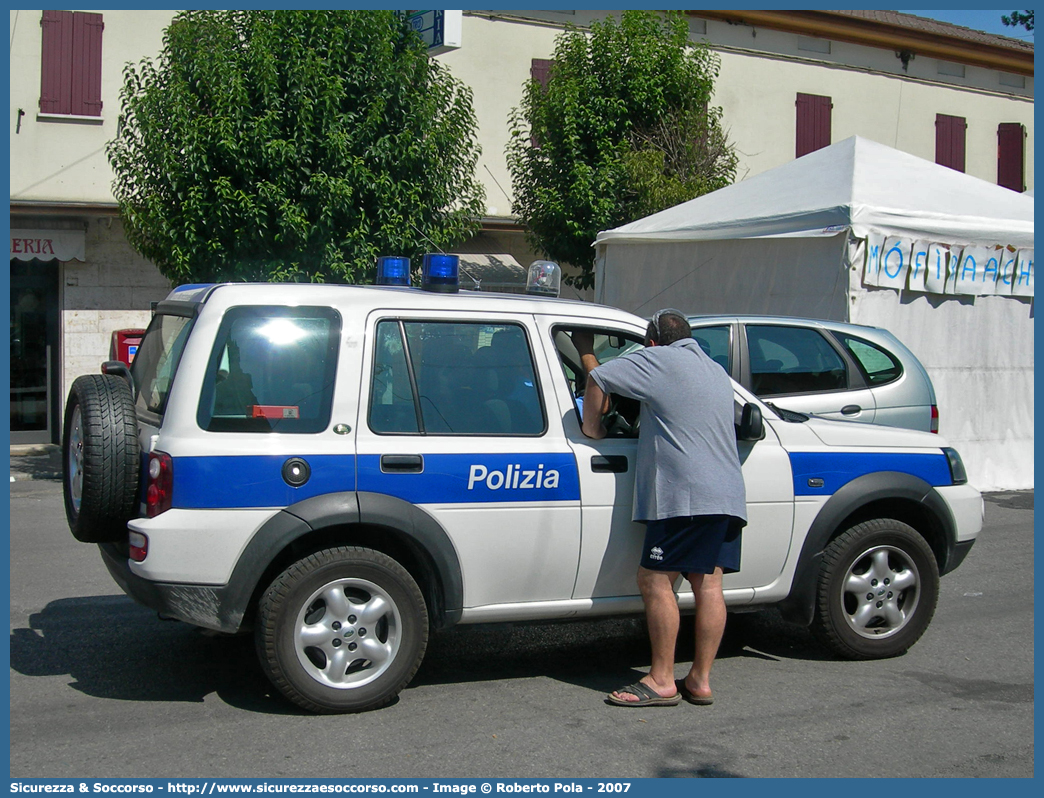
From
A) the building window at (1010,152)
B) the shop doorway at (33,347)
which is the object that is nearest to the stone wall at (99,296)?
the shop doorway at (33,347)

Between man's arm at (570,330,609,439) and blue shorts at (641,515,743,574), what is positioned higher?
man's arm at (570,330,609,439)

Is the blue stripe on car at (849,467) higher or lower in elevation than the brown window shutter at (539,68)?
lower

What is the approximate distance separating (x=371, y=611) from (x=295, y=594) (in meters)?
0.32

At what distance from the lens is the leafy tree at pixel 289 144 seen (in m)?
10.5

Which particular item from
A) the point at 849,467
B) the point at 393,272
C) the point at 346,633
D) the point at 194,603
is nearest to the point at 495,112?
the point at 393,272

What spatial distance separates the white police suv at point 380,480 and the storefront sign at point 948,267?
514 centimetres

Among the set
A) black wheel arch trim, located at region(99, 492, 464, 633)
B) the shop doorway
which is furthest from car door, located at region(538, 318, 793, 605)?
the shop doorway

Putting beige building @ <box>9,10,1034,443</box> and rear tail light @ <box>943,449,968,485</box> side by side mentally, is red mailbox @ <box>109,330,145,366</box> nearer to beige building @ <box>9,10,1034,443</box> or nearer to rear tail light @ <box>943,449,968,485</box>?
beige building @ <box>9,10,1034,443</box>

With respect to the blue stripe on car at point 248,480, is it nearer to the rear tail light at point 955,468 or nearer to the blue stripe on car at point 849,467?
the blue stripe on car at point 849,467

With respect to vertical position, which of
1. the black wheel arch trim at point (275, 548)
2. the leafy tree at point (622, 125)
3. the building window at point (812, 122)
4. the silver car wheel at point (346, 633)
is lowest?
the silver car wheel at point (346, 633)

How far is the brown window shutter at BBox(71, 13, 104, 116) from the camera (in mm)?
15305

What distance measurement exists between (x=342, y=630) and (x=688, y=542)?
1489 mm

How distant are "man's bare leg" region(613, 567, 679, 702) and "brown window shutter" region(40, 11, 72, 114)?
13425 mm

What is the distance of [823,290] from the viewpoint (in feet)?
32.6
